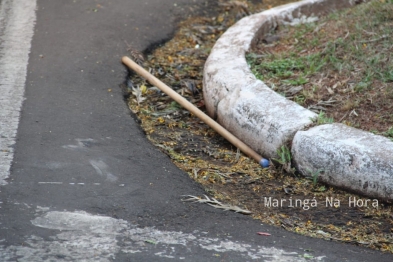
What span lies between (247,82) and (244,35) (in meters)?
1.23

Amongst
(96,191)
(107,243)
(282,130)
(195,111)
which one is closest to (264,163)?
(282,130)

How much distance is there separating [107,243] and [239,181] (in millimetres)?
1146

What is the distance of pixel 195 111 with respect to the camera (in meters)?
4.44

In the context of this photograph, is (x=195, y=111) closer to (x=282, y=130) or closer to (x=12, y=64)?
(x=282, y=130)

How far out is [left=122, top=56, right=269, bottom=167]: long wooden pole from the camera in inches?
157

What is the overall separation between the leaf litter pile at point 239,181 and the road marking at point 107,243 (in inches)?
14.4

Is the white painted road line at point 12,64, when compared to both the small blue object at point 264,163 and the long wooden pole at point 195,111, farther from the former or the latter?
the small blue object at point 264,163

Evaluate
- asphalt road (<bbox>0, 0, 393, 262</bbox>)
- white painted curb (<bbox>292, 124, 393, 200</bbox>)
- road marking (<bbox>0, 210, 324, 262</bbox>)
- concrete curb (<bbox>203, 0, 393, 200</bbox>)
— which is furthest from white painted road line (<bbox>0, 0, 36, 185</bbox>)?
white painted curb (<bbox>292, 124, 393, 200</bbox>)

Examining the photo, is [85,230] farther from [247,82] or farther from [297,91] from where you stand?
[297,91]

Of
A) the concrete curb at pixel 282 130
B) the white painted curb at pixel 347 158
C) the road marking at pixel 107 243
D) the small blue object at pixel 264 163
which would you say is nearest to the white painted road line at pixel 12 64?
the road marking at pixel 107 243

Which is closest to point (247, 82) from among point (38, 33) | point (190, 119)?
point (190, 119)

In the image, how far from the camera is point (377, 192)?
339 centimetres

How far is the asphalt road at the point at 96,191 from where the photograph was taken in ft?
9.23

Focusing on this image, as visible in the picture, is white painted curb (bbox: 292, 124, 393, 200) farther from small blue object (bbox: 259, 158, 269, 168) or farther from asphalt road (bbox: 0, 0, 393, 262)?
asphalt road (bbox: 0, 0, 393, 262)
